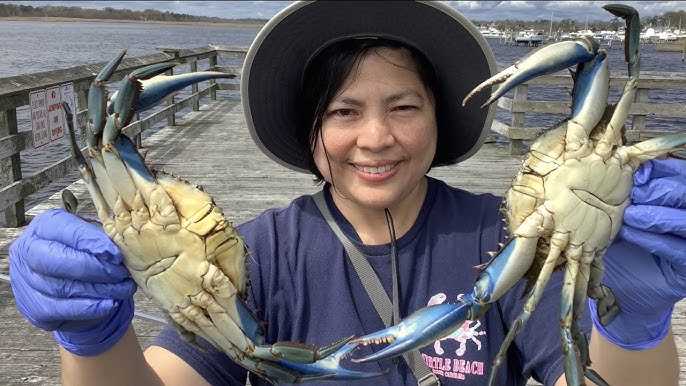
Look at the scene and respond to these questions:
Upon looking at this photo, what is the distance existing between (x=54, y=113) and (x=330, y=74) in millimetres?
3904

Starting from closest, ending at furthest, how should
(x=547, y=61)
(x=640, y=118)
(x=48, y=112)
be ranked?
(x=547, y=61) → (x=48, y=112) → (x=640, y=118)

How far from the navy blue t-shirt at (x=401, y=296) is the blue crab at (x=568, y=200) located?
14 centimetres

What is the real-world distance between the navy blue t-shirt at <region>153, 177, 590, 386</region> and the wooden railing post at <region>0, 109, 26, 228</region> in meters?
3.50

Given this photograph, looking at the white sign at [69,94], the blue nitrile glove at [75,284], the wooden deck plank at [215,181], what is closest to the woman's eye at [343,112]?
the blue nitrile glove at [75,284]

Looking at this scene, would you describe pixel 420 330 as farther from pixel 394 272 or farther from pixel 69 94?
pixel 69 94

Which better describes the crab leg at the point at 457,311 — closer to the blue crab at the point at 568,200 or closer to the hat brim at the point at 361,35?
the blue crab at the point at 568,200

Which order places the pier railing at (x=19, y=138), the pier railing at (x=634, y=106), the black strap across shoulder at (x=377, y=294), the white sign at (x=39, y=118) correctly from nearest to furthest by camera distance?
the black strap across shoulder at (x=377, y=294) → the pier railing at (x=19, y=138) → the white sign at (x=39, y=118) → the pier railing at (x=634, y=106)

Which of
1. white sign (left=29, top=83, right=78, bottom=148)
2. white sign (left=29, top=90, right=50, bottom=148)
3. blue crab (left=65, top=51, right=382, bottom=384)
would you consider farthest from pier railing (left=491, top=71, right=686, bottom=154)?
blue crab (left=65, top=51, right=382, bottom=384)

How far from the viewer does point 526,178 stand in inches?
61.0

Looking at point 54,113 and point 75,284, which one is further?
point 54,113

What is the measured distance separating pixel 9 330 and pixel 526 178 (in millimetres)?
2991

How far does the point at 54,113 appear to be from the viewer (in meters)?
4.93

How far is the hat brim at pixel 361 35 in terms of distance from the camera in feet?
5.62

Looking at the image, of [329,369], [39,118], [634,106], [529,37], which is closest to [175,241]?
[329,369]
